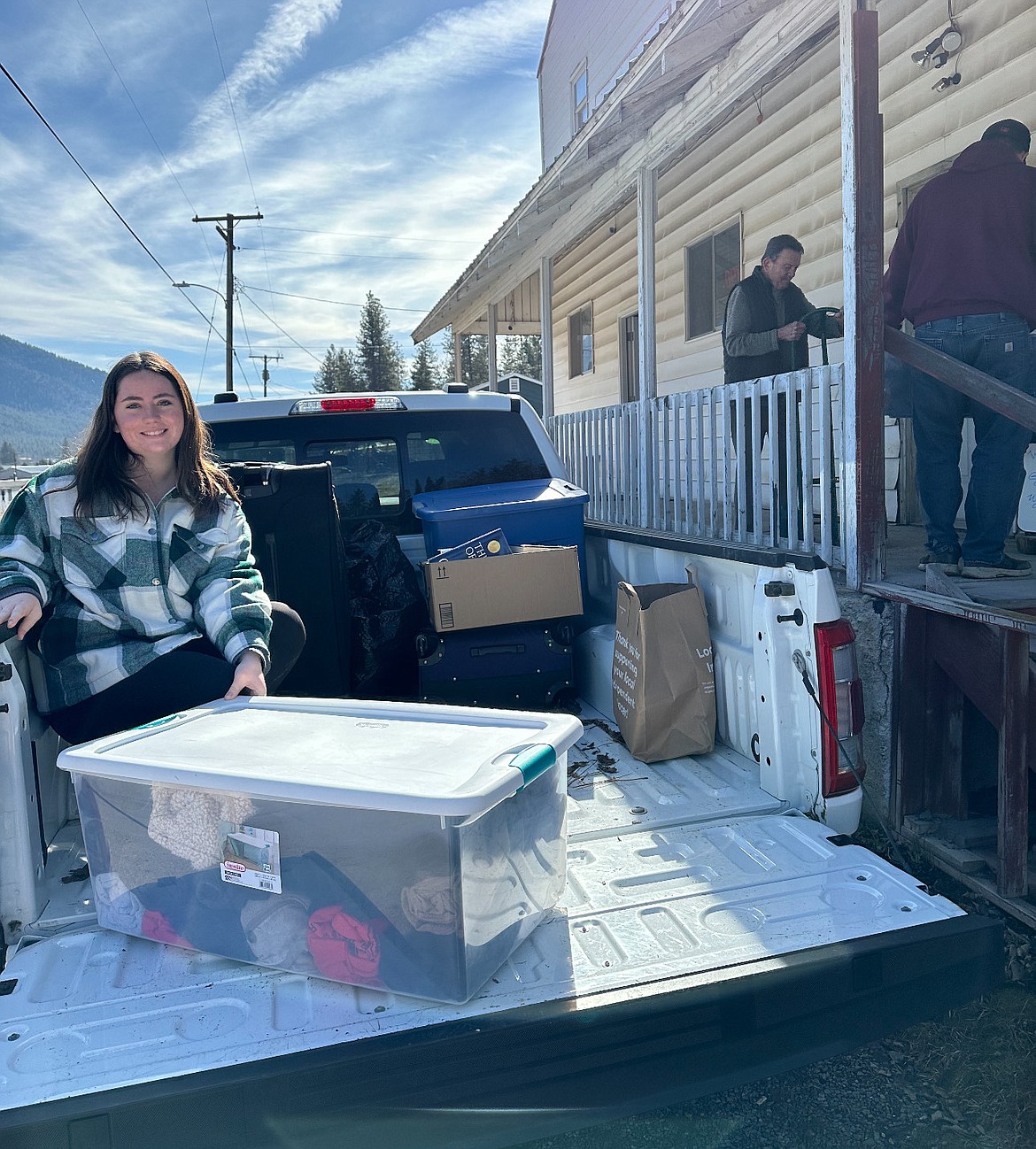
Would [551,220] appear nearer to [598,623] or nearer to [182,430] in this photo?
[598,623]

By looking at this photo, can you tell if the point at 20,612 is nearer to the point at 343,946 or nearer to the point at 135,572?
the point at 135,572

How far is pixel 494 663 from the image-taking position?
385cm

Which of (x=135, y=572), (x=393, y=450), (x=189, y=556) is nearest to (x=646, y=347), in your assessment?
(x=393, y=450)

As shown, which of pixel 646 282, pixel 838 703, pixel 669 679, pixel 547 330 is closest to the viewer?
pixel 838 703

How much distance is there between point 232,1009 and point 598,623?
2.68 metres

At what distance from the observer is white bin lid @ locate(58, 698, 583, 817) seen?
64.6 inches

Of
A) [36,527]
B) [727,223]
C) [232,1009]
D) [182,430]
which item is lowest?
[232,1009]

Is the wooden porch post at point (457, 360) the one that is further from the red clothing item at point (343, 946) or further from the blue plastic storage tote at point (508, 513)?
the red clothing item at point (343, 946)

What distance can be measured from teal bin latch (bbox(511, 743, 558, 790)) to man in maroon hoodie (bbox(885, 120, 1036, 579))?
2.41 meters

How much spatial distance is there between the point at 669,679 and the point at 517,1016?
5.47 feet

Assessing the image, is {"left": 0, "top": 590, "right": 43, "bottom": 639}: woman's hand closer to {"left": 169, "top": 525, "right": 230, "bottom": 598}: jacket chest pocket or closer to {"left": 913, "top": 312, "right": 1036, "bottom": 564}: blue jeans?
{"left": 169, "top": 525, "right": 230, "bottom": 598}: jacket chest pocket

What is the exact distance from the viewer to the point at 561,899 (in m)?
2.06

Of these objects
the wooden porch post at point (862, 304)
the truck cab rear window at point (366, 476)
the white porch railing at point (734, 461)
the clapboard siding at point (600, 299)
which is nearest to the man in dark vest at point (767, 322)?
the white porch railing at point (734, 461)

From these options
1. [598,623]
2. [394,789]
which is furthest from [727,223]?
[394,789]
